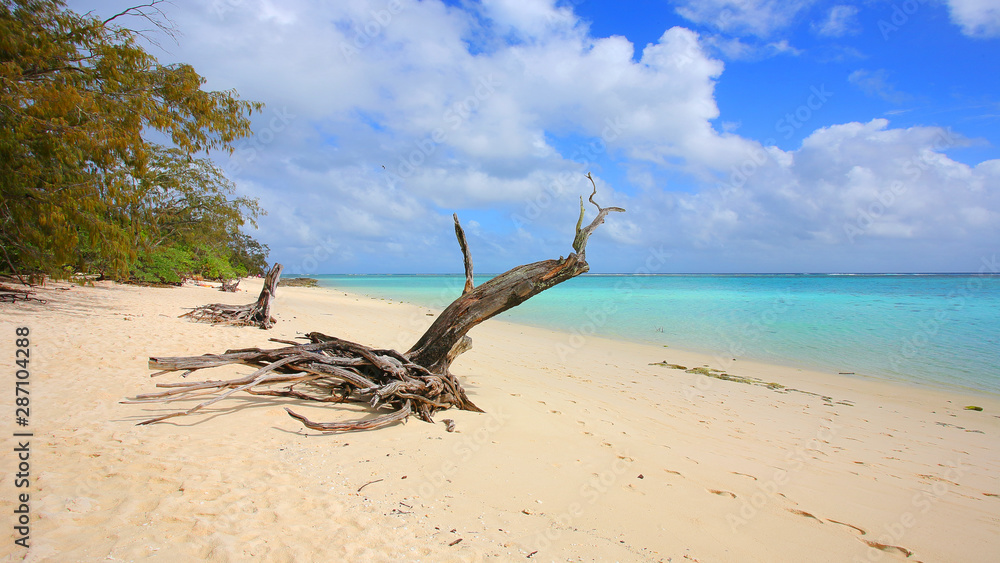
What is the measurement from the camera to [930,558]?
10.7 feet

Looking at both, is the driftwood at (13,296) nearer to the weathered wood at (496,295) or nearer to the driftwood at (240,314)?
the driftwood at (240,314)

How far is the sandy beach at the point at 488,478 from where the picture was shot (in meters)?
2.62

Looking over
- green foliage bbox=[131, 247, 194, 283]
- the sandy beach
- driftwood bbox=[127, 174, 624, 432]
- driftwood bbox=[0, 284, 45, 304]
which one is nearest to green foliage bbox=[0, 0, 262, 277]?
driftwood bbox=[0, 284, 45, 304]

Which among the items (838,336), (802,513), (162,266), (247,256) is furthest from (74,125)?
(247,256)

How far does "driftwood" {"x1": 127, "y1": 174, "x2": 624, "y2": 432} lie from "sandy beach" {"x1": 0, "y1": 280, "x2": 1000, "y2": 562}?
11.7 inches

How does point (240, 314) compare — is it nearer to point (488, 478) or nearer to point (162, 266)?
point (488, 478)

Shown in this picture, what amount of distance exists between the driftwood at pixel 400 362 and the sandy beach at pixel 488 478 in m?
0.30

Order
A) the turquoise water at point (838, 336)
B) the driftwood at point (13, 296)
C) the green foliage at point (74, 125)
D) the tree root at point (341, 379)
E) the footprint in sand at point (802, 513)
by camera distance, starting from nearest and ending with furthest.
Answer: the footprint in sand at point (802, 513)
the tree root at point (341, 379)
the green foliage at point (74, 125)
the driftwood at point (13, 296)
the turquoise water at point (838, 336)

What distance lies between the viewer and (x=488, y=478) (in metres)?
3.77

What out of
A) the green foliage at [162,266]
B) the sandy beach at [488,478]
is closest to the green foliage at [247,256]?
the green foliage at [162,266]

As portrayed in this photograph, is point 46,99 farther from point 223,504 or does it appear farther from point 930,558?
point 930,558

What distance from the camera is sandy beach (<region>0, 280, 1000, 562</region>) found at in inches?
103

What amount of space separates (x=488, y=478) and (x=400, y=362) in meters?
2.25

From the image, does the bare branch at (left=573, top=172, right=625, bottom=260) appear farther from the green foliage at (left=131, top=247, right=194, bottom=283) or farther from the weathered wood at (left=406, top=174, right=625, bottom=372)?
the green foliage at (left=131, top=247, right=194, bottom=283)
